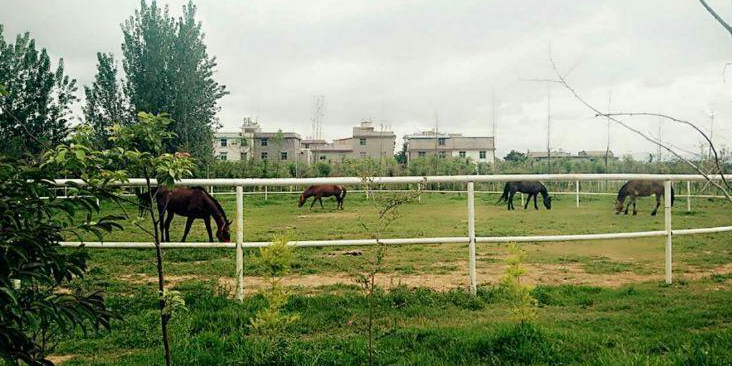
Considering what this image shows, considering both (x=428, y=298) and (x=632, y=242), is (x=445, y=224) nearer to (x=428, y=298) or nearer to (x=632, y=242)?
(x=632, y=242)

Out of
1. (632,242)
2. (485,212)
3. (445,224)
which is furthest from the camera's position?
(485,212)

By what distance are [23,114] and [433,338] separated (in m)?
20.4

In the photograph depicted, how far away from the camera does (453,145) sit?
1961 inches

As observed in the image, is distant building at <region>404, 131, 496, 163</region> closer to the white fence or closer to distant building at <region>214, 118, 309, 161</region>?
distant building at <region>214, 118, 309, 161</region>

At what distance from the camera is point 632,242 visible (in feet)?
25.6

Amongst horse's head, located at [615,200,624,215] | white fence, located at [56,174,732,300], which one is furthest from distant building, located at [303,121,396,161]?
white fence, located at [56,174,732,300]

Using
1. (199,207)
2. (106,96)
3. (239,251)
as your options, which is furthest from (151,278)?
(106,96)

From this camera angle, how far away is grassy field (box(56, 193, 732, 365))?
10.7 feet

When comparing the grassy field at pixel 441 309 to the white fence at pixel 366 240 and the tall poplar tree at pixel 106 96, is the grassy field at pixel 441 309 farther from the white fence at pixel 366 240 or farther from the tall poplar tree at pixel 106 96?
the tall poplar tree at pixel 106 96

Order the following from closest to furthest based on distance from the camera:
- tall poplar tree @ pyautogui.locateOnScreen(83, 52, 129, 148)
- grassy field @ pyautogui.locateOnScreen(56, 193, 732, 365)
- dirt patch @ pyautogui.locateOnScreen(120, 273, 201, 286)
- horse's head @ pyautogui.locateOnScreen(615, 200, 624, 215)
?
grassy field @ pyautogui.locateOnScreen(56, 193, 732, 365) → dirt patch @ pyautogui.locateOnScreen(120, 273, 201, 286) → horse's head @ pyautogui.locateOnScreen(615, 200, 624, 215) → tall poplar tree @ pyautogui.locateOnScreen(83, 52, 129, 148)

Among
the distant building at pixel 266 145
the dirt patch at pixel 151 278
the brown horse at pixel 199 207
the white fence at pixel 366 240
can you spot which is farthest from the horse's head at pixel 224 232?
the distant building at pixel 266 145

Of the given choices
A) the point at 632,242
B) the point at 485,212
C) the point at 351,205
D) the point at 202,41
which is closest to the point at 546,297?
the point at 632,242

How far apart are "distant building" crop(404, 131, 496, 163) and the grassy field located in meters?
39.0

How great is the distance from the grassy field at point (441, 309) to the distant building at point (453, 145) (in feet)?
A: 128
